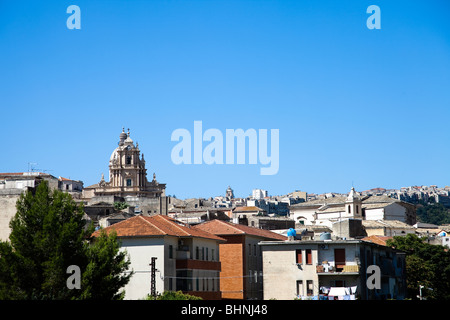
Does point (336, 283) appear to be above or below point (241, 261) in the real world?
below

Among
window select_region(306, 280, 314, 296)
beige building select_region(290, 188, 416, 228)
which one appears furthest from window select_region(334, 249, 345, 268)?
beige building select_region(290, 188, 416, 228)

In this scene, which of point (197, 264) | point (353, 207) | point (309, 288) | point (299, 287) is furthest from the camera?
point (353, 207)

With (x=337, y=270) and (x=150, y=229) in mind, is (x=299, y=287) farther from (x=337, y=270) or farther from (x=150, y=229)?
(x=150, y=229)

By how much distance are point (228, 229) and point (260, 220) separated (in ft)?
107

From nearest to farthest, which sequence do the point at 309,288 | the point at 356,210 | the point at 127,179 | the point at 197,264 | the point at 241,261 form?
the point at 309,288
the point at 197,264
the point at 241,261
the point at 356,210
the point at 127,179

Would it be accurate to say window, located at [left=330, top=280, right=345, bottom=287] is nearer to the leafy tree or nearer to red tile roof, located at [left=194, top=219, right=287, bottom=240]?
red tile roof, located at [left=194, top=219, right=287, bottom=240]

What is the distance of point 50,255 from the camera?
48.0 meters

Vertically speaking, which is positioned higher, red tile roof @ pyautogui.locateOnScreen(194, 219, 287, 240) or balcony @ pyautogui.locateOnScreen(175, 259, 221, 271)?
red tile roof @ pyautogui.locateOnScreen(194, 219, 287, 240)

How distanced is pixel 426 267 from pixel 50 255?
141 ft

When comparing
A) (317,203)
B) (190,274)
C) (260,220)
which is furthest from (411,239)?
(317,203)

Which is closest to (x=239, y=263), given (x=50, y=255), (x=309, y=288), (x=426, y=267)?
(x=309, y=288)

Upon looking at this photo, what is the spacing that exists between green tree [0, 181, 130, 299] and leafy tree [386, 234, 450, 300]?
36.5 metres

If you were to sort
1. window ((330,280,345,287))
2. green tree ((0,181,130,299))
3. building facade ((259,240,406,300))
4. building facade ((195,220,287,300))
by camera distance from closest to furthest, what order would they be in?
green tree ((0,181,130,299))
building facade ((259,240,406,300))
window ((330,280,345,287))
building facade ((195,220,287,300))

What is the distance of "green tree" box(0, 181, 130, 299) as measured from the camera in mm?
47062
